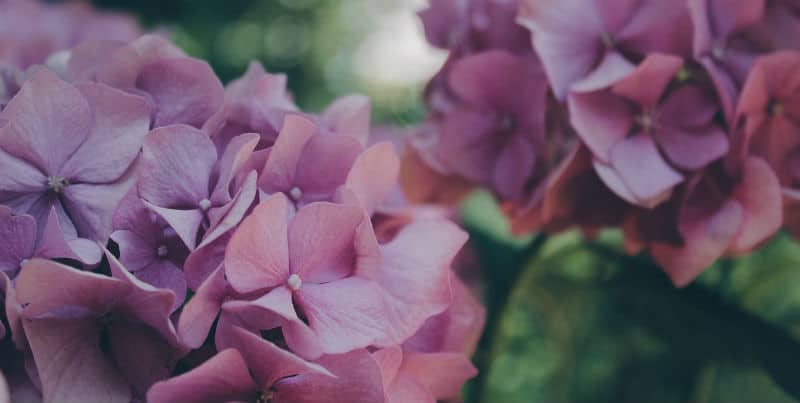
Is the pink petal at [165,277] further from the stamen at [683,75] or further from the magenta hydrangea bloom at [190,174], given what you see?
the stamen at [683,75]

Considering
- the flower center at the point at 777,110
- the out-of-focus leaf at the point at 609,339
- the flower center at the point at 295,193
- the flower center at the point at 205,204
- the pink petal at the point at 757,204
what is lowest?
the out-of-focus leaf at the point at 609,339

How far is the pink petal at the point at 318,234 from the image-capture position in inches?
11.4

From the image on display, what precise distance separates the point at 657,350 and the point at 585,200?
174 mm

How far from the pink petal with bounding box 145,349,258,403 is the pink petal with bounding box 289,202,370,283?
42mm

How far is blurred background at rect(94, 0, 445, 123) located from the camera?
2.80 feet

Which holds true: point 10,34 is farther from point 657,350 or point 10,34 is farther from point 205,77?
point 657,350

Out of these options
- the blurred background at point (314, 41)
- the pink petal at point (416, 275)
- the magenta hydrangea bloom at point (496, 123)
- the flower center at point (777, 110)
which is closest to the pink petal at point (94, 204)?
the pink petal at point (416, 275)

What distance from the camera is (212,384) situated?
0.26 meters

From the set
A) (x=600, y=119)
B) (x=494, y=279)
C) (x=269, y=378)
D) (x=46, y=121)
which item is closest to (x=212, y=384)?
(x=269, y=378)

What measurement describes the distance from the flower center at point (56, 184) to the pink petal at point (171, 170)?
3cm

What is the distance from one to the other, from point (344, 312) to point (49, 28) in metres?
0.34

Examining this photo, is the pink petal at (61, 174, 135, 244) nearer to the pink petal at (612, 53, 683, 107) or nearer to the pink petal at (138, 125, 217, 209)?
the pink petal at (138, 125, 217, 209)

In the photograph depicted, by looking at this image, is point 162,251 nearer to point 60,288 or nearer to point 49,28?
point 60,288

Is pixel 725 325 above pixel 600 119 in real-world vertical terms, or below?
below
